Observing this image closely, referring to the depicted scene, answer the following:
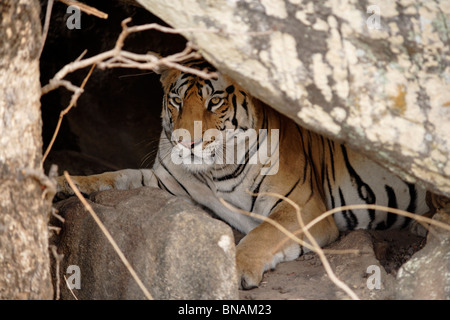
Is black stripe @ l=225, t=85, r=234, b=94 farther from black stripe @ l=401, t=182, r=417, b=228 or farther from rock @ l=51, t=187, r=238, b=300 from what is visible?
black stripe @ l=401, t=182, r=417, b=228

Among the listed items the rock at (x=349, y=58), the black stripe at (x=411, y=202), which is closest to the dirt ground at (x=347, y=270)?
the black stripe at (x=411, y=202)

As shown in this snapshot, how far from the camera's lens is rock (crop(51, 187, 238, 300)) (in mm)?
2215

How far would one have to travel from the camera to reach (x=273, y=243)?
2898mm

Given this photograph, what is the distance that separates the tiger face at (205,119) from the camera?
2977mm

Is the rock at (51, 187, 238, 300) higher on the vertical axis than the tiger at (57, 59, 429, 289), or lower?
lower

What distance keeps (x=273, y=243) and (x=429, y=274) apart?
0.83 meters

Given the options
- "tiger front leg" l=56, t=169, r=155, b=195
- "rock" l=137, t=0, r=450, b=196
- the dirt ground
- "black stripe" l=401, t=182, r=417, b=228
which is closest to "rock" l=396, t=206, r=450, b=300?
the dirt ground

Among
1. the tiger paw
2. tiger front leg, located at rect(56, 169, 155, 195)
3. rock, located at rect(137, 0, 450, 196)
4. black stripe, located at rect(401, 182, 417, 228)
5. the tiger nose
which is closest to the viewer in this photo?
rock, located at rect(137, 0, 450, 196)

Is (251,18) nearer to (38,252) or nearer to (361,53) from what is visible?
(361,53)

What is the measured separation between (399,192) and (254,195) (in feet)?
2.83

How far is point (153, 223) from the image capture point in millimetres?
2400

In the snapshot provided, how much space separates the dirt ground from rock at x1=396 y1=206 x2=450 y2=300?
7 cm

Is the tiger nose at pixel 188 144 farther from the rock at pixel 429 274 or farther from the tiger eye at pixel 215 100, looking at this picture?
the rock at pixel 429 274

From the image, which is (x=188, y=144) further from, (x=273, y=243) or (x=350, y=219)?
(x=350, y=219)
